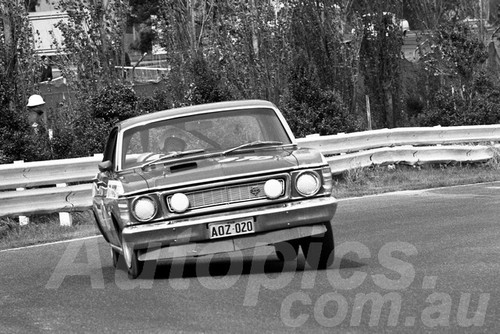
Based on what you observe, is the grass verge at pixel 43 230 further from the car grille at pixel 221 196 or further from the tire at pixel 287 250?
the car grille at pixel 221 196

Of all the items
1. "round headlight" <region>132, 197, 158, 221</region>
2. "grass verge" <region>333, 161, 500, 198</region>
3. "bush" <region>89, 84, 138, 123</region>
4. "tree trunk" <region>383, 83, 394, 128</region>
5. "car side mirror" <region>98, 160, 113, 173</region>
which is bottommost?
"tree trunk" <region>383, 83, 394, 128</region>

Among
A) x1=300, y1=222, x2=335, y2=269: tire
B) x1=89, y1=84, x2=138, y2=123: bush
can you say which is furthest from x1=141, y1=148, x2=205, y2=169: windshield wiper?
x1=89, y1=84, x2=138, y2=123: bush

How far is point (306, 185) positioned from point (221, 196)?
685 millimetres

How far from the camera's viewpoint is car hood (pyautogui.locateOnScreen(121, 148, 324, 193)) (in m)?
9.86

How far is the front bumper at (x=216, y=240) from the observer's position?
31.9 ft

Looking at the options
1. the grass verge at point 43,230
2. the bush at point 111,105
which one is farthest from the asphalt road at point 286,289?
the bush at point 111,105

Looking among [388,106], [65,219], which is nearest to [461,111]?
[388,106]

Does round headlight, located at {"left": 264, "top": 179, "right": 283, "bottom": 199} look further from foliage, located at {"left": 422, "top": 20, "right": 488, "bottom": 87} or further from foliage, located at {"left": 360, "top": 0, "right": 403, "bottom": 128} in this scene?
foliage, located at {"left": 360, "top": 0, "right": 403, "bottom": 128}

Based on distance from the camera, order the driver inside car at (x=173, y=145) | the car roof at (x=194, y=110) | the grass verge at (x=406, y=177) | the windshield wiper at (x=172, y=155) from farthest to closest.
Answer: the grass verge at (x=406, y=177) < the car roof at (x=194, y=110) < the driver inside car at (x=173, y=145) < the windshield wiper at (x=172, y=155)

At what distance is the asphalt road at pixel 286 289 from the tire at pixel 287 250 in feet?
0.39

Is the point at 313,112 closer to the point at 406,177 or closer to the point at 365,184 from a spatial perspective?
the point at 406,177

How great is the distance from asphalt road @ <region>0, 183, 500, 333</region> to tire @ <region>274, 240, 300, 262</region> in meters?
0.12

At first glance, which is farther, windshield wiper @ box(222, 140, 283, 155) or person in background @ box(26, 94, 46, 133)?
person in background @ box(26, 94, 46, 133)

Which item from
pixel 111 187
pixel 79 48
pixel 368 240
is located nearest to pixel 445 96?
pixel 79 48
